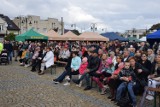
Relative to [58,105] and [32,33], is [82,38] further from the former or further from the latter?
[58,105]

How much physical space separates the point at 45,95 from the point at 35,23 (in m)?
78.5

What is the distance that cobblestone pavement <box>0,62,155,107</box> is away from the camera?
26.8 ft

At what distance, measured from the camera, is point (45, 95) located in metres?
9.27

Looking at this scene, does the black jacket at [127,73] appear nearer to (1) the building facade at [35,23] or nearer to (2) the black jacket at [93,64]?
(2) the black jacket at [93,64]

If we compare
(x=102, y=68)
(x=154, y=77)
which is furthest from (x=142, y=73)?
(x=102, y=68)

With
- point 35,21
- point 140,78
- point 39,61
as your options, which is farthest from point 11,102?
point 35,21

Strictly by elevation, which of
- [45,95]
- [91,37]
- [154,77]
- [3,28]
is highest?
[3,28]

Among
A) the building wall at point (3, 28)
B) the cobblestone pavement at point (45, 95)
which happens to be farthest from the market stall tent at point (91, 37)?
the building wall at point (3, 28)

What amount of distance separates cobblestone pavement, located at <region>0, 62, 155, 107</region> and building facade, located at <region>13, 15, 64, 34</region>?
70.5 m

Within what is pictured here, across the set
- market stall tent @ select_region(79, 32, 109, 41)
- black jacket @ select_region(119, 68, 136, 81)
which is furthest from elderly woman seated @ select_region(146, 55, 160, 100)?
market stall tent @ select_region(79, 32, 109, 41)

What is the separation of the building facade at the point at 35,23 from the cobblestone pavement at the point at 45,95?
7050 cm

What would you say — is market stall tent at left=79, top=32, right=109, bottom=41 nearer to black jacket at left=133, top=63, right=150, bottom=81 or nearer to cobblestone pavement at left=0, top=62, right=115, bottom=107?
cobblestone pavement at left=0, top=62, right=115, bottom=107

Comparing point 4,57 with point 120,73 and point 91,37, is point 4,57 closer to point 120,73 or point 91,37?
point 91,37

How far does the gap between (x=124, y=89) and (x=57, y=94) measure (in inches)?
96.5
